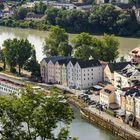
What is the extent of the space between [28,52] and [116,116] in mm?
9273

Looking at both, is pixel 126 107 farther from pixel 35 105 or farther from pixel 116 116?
pixel 35 105

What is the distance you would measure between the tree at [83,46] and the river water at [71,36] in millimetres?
2999

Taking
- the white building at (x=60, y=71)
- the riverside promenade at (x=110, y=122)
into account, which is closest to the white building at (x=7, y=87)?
the white building at (x=60, y=71)

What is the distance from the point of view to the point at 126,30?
37.7m

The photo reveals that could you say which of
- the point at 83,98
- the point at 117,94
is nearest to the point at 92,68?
the point at 83,98

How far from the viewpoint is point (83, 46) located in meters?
25.6

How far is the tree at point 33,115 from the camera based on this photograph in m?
10.9

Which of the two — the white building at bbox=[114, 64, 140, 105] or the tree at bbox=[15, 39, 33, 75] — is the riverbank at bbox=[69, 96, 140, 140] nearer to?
the white building at bbox=[114, 64, 140, 105]

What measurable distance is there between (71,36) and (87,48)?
12.6 meters

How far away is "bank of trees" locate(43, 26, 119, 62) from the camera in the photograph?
25578 millimetres

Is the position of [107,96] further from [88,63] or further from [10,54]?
[10,54]

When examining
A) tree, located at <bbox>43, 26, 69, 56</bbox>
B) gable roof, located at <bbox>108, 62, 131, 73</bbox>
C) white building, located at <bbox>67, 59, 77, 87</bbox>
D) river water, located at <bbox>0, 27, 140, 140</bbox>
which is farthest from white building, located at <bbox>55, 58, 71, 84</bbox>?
river water, located at <bbox>0, 27, 140, 140</bbox>

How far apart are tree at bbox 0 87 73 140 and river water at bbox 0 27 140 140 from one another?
5661mm

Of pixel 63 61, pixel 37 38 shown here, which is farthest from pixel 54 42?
pixel 37 38
